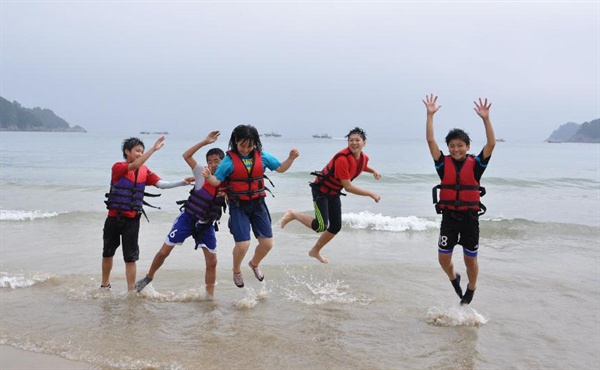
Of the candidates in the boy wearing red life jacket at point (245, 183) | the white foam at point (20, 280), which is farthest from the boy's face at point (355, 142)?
the white foam at point (20, 280)

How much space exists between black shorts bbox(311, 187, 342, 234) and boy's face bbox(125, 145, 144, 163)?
246cm

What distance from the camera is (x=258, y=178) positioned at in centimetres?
593

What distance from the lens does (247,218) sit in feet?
19.7

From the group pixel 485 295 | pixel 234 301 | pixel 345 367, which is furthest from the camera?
pixel 485 295

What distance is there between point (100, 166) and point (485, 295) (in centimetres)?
2974

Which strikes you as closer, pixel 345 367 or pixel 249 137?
pixel 345 367

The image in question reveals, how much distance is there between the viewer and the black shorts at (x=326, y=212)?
707 centimetres

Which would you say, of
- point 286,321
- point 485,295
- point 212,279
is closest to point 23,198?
point 212,279

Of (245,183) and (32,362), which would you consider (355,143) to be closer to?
(245,183)

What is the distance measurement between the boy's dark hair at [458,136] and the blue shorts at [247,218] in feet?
7.53

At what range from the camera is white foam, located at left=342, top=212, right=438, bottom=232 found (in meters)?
12.7

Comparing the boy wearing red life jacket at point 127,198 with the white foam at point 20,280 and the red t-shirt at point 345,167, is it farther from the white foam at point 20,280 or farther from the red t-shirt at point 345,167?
the red t-shirt at point 345,167

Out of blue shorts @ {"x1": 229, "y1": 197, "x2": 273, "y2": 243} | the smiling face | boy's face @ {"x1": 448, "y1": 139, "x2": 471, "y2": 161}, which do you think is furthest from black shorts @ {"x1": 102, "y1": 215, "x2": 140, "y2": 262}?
boy's face @ {"x1": 448, "y1": 139, "x2": 471, "y2": 161}

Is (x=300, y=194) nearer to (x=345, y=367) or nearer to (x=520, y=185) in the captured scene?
(x=520, y=185)
